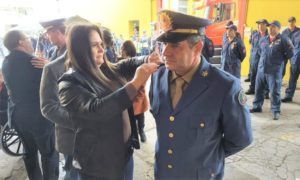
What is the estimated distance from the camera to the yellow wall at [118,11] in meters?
13.2

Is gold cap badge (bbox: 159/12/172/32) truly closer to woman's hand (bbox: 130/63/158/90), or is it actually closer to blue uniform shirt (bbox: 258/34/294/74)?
woman's hand (bbox: 130/63/158/90)

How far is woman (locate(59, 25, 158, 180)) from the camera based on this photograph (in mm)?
1152

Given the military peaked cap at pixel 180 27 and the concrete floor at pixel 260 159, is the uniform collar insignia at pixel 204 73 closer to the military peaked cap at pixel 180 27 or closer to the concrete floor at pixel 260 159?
the military peaked cap at pixel 180 27

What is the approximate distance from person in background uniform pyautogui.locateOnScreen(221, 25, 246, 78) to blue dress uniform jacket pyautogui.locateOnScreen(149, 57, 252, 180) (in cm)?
389

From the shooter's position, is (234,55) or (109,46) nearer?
(109,46)

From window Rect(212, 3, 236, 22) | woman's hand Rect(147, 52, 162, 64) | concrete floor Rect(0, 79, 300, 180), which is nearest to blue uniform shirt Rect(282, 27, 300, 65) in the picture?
concrete floor Rect(0, 79, 300, 180)

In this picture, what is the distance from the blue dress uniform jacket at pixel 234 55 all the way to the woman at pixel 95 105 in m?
4.06

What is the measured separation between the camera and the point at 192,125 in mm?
1263

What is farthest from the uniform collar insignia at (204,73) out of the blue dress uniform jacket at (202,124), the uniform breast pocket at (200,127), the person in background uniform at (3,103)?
the person in background uniform at (3,103)

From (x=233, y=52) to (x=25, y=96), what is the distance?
4.07 metres

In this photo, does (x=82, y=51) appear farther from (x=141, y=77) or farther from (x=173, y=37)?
(x=173, y=37)

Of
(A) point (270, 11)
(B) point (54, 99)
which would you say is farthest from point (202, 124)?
(A) point (270, 11)

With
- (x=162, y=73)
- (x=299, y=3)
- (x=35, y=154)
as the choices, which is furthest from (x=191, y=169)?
(x=299, y=3)

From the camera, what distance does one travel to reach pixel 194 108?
126 centimetres
